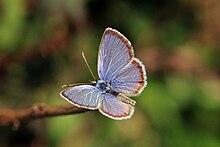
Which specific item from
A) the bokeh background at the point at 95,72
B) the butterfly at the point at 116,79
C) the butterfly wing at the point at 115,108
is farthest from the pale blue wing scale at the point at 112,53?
the bokeh background at the point at 95,72

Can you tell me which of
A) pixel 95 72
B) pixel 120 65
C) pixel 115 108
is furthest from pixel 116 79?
pixel 95 72

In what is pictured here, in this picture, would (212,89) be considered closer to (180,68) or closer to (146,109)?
(180,68)

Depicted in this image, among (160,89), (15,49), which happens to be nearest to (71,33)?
(15,49)

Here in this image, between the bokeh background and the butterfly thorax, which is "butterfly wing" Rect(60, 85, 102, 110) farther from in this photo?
the bokeh background

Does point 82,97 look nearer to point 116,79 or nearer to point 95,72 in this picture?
point 116,79

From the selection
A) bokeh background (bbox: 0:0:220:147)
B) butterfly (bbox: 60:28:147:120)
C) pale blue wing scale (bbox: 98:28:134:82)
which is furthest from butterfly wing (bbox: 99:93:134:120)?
bokeh background (bbox: 0:0:220:147)

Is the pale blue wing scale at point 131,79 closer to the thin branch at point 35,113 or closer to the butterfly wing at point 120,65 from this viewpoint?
the butterfly wing at point 120,65

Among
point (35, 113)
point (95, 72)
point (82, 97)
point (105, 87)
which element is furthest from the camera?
point (95, 72)
